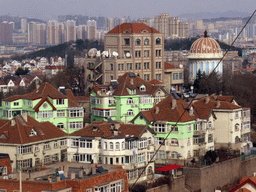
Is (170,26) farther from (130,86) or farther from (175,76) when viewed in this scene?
(130,86)

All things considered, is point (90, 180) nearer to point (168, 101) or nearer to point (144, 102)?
point (168, 101)

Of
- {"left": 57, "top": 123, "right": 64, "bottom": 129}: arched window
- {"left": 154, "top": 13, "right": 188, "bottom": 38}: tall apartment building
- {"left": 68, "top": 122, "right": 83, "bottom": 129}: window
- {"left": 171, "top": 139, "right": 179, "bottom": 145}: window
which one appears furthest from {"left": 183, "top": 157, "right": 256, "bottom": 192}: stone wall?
{"left": 154, "top": 13, "right": 188, "bottom": 38}: tall apartment building

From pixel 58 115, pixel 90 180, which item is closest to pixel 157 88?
pixel 58 115

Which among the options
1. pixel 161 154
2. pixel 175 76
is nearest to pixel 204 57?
pixel 175 76

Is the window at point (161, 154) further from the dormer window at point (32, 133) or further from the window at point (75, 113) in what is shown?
the dormer window at point (32, 133)

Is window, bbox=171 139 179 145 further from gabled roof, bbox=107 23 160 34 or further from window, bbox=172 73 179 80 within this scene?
window, bbox=172 73 179 80

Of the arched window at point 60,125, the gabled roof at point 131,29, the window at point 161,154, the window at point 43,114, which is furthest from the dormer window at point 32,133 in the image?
the gabled roof at point 131,29
